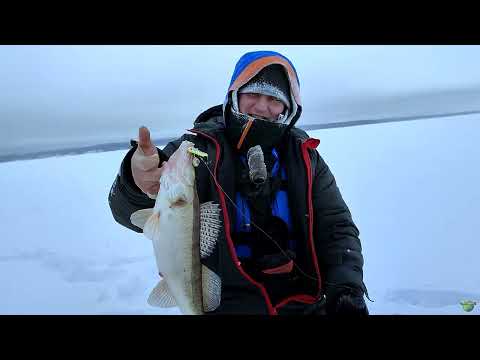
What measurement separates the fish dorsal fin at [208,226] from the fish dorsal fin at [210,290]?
10cm

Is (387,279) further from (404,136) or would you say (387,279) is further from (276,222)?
(404,136)

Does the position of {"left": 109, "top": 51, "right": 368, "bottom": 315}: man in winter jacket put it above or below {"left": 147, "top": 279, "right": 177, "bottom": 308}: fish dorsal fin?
above

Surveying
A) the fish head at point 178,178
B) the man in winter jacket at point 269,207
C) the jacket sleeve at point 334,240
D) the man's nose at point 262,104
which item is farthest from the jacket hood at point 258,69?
Result: the fish head at point 178,178

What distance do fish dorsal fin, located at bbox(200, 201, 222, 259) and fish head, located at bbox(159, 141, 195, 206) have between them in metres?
0.13

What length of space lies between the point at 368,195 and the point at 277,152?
3.25m

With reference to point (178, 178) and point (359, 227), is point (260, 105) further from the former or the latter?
point (359, 227)

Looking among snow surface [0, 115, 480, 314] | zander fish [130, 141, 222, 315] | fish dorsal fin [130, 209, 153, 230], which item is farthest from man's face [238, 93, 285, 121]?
snow surface [0, 115, 480, 314]

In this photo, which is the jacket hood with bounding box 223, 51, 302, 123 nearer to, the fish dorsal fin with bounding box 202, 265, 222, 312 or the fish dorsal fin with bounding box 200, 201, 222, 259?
the fish dorsal fin with bounding box 200, 201, 222, 259

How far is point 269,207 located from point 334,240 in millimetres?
448

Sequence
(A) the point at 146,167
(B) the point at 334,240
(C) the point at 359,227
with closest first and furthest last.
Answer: (A) the point at 146,167
(B) the point at 334,240
(C) the point at 359,227

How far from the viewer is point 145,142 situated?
1.89 meters

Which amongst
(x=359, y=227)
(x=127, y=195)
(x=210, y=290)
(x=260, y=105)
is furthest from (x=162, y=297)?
(x=359, y=227)

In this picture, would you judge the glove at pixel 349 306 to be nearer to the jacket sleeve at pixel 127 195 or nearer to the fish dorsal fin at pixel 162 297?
the fish dorsal fin at pixel 162 297

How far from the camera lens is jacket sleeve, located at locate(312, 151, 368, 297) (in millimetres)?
2404
